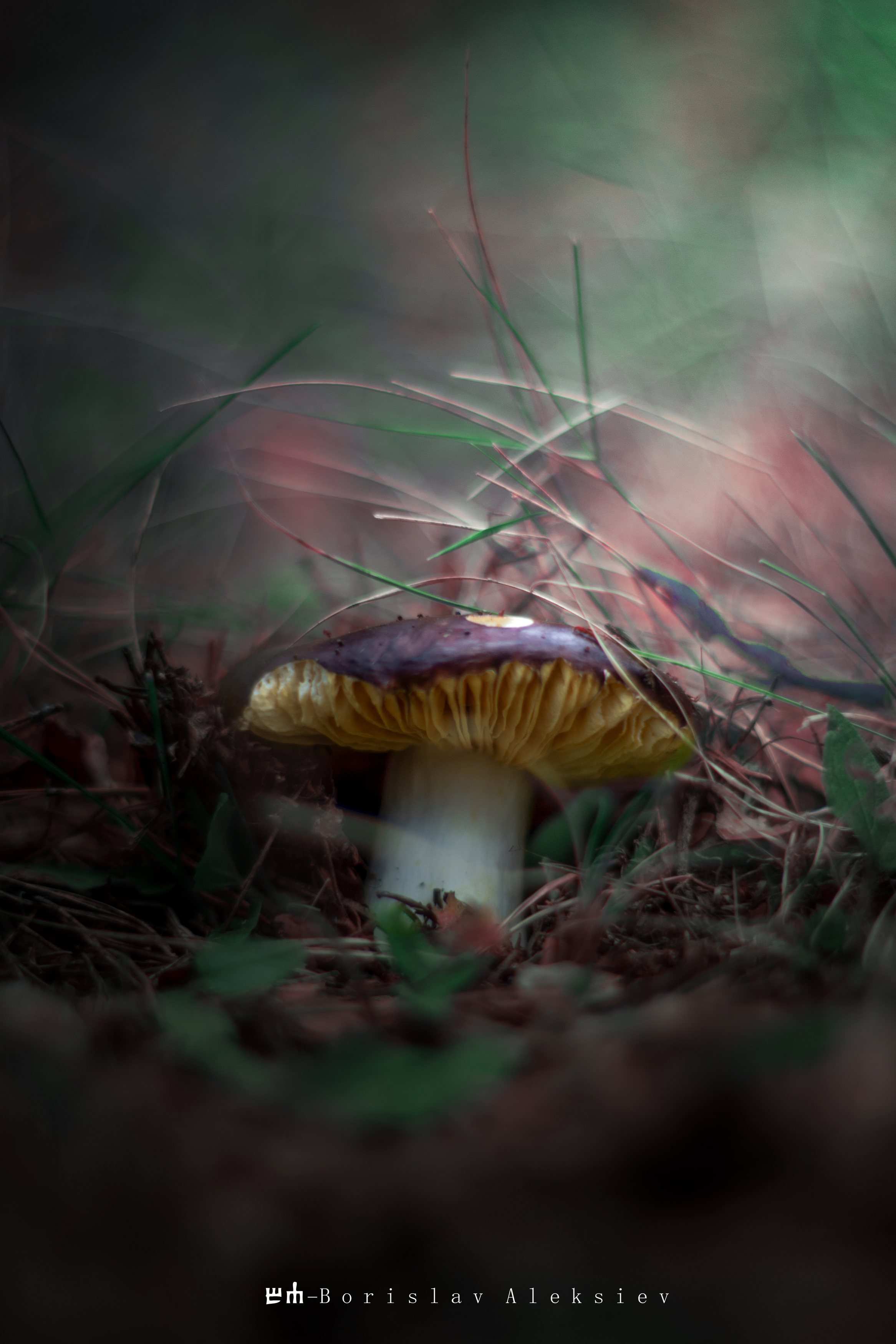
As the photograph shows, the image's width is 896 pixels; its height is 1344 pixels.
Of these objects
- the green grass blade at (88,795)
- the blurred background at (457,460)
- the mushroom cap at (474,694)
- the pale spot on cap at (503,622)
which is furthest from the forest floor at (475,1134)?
the pale spot on cap at (503,622)

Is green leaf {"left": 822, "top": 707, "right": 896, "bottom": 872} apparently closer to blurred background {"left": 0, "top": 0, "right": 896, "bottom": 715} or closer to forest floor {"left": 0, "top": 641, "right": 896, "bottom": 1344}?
forest floor {"left": 0, "top": 641, "right": 896, "bottom": 1344}

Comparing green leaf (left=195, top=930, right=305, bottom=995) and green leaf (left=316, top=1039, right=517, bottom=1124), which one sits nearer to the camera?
green leaf (left=316, top=1039, right=517, bottom=1124)

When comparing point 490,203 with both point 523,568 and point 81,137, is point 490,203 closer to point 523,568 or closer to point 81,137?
point 81,137

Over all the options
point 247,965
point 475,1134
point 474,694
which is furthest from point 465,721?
point 475,1134

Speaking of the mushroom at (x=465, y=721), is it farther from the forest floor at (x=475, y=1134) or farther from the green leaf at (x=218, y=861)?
the forest floor at (x=475, y=1134)

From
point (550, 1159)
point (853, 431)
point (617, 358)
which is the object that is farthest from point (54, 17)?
point (550, 1159)

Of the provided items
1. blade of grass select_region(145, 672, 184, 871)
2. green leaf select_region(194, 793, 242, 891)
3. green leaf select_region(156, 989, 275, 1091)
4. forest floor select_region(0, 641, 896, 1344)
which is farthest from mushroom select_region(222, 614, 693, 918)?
green leaf select_region(156, 989, 275, 1091)
